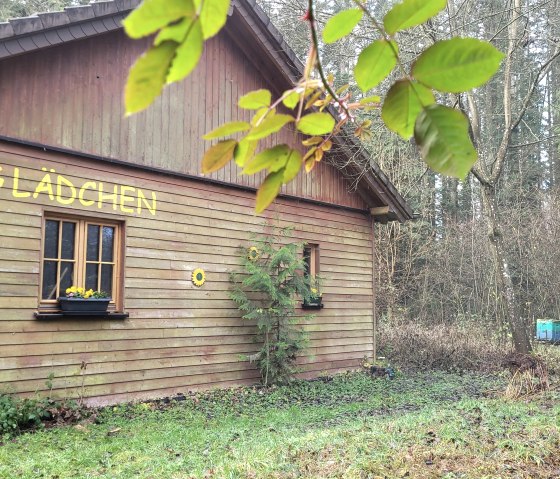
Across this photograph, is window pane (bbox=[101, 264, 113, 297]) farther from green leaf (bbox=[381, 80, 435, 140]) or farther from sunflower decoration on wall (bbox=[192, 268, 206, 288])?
green leaf (bbox=[381, 80, 435, 140])

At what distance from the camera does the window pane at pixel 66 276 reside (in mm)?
6624

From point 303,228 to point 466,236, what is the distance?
9.47 metres

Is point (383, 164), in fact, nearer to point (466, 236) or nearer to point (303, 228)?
point (466, 236)

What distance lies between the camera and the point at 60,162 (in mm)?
6633

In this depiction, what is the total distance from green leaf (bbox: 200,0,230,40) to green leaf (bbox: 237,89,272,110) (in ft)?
0.74

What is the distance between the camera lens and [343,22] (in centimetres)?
87

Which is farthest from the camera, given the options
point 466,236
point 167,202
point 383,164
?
point 466,236

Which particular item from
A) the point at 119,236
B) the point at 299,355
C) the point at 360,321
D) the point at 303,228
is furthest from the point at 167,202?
the point at 360,321

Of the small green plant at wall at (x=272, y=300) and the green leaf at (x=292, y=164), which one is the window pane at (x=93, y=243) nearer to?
the small green plant at wall at (x=272, y=300)

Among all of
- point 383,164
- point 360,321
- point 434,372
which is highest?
point 383,164

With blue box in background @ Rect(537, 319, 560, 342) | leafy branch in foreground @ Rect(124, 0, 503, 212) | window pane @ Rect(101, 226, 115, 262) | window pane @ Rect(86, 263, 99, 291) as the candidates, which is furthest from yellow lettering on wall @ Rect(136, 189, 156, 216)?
blue box in background @ Rect(537, 319, 560, 342)

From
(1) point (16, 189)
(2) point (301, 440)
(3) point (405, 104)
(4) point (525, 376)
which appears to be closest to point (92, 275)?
(1) point (16, 189)

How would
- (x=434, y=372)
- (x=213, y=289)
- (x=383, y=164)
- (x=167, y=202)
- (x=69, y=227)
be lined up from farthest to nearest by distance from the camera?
(x=383, y=164)
(x=434, y=372)
(x=213, y=289)
(x=167, y=202)
(x=69, y=227)

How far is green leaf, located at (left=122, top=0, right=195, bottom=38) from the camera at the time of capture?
0.51m
